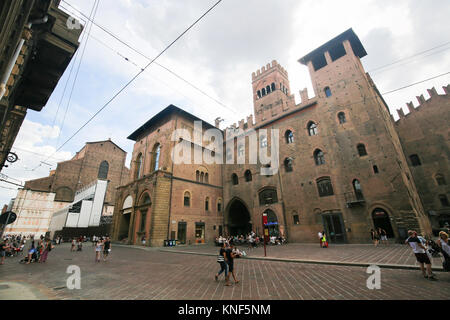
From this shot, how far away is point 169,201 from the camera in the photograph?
70.4 ft

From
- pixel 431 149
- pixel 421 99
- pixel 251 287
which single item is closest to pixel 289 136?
pixel 431 149

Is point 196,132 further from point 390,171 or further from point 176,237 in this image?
point 390,171

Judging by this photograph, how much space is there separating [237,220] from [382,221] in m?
16.4

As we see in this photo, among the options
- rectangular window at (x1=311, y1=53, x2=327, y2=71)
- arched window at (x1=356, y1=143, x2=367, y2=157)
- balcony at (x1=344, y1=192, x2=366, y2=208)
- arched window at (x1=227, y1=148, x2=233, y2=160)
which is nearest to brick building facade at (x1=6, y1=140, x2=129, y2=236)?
arched window at (x1=227, y1=148, x2=233, y2=160)

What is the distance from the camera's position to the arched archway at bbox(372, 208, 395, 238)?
14586 mm

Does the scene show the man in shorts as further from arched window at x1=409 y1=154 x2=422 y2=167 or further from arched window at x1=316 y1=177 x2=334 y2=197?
arched window at x1=409 y1=154 x2=422 y2=167

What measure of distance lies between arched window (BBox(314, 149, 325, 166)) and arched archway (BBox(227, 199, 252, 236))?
11.0 meters

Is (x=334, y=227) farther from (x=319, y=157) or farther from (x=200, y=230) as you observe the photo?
(x=200, y=230)

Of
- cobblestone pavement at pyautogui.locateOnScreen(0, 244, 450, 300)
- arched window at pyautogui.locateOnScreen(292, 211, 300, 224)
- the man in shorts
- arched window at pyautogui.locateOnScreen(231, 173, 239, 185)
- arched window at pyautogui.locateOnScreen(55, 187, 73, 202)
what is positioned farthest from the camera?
arched window at pyautogui.locateOnScreen(55, 187, 73, 202)

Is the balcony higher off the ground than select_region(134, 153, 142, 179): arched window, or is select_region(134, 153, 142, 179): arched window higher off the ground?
select_region(134, 153, 142, 179): arched window

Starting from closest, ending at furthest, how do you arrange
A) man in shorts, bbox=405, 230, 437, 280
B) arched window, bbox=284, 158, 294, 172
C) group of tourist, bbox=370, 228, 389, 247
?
man in shorts, bbox=405, 230, 437, 280, group of tourist, bbox=370, 228, 389, 247, arched window, bbox=284, 158, 294, 172

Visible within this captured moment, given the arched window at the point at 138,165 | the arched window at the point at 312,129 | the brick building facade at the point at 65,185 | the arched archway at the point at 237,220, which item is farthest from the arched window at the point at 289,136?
the brick building facade at the point at 65,185
